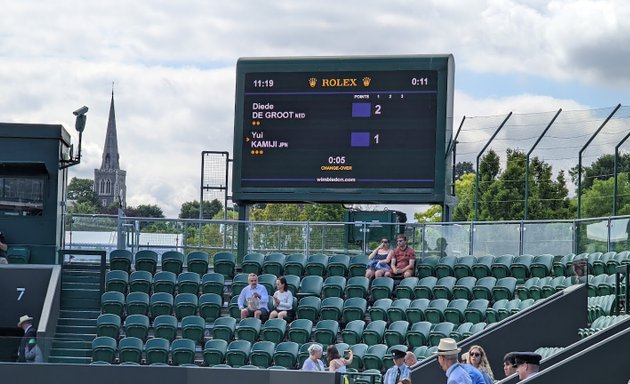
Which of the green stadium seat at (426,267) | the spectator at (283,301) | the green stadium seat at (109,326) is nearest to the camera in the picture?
the green stadium seat at (109,326)

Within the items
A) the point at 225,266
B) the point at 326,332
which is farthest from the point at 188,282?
the point at 326,332

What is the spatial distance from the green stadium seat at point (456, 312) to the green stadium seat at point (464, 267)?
172cm

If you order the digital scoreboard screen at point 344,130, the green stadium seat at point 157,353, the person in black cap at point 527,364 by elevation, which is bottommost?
the green stadium seat at point 157,353

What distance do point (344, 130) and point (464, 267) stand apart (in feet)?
12.6

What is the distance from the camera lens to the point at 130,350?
22859 mm

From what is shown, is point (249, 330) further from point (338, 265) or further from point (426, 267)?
point (426, 267)

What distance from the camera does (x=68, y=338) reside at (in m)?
22.4

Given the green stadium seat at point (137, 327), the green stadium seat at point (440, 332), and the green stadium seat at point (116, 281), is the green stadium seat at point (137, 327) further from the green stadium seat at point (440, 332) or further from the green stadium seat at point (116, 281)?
the green stadium seat at point (440, 332)

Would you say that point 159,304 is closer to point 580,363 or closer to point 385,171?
point 385,171

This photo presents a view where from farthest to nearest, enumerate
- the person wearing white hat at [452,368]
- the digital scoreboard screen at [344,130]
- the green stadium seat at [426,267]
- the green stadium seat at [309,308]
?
the digital scoreboard screen at [344,130] < the green stadium seat at [426,267] < the green stadium seat at [309,308] < the person wearing white hat at [452,368]

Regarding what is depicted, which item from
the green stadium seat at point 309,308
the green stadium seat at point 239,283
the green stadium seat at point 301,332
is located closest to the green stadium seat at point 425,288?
the green stadium seat at point 309,308

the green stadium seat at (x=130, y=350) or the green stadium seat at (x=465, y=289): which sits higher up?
the green stadium seat at (x=465, y=289)

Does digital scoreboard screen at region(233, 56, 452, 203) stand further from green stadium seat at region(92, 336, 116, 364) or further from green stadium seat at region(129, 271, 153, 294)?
green stadium seat at region(92, 336, 116, 364)

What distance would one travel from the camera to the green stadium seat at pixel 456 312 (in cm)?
2322
